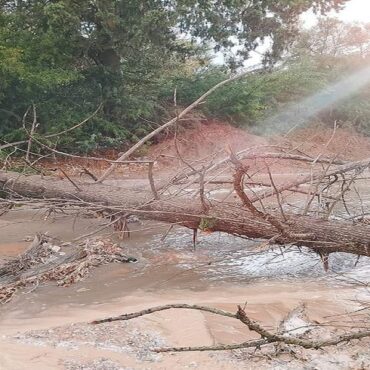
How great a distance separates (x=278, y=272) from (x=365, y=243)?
1.33 m

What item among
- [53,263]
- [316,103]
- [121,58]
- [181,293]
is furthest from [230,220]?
[316,103]

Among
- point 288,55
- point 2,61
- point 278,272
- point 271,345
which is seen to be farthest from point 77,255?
point 288,55

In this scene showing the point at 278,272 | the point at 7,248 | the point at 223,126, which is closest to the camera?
the point at 278,272

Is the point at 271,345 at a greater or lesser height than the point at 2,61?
lesser

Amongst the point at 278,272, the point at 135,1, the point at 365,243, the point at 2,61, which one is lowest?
the point at 278,272

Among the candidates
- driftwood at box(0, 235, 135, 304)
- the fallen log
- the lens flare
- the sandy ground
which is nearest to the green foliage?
the lens flare

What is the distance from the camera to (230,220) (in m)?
5.22

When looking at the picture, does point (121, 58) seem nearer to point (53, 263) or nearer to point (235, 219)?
point (53, 263)

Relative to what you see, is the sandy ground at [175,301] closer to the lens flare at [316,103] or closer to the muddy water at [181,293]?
the muddy water at [181,293]

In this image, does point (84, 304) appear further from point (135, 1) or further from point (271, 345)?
point (135, 1)

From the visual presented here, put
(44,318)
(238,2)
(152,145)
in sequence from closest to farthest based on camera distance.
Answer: (44,318) → (238,2) → (152,145)

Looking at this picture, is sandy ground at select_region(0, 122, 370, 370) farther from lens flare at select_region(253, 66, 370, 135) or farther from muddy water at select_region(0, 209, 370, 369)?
lens flare at select_region(253, 66, 370, 135)

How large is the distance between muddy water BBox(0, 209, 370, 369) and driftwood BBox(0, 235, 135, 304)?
0.43 feet

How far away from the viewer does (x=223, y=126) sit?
16672 mm
